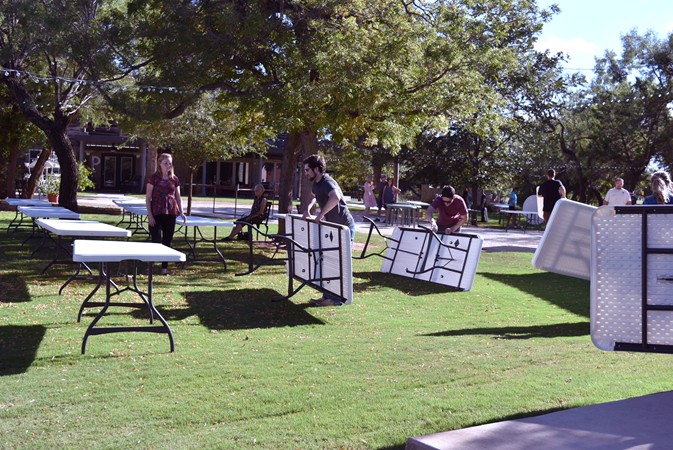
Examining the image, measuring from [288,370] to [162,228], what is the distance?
5.61 meters

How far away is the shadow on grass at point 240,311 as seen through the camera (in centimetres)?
844

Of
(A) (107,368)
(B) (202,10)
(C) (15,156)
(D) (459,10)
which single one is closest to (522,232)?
(D) (459,10)

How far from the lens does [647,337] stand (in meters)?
5.04

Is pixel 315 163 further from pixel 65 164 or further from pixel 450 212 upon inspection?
pixel 65 164

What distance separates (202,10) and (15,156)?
18.6 m

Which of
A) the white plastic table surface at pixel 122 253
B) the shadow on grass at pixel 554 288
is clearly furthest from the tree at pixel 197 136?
the white plastic table surface at pixel 122 253

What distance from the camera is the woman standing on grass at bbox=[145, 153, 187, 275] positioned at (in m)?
11.3

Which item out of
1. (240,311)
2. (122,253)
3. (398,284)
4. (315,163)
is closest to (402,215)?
(398,284)

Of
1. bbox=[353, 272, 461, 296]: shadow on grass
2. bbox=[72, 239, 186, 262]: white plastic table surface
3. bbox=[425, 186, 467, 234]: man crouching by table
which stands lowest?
bbox=[353, 272, 461, 296]: shadow on grass

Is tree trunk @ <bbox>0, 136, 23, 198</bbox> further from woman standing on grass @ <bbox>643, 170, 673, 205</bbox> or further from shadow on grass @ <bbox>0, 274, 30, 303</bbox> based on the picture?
woman standing on grass @ <bbox>643, 170, 673, 205</bbox>

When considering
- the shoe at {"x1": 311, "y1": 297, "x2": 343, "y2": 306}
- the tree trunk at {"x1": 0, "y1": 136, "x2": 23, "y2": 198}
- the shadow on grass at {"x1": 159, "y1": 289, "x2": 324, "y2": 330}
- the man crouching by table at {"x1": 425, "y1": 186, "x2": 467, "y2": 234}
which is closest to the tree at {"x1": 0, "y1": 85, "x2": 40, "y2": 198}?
the tree trunk at {"x1": 0, "y1": 136, "x2": 23, "y2": 198}

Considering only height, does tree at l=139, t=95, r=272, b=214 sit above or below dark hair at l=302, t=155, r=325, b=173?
above

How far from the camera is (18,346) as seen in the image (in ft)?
22.5

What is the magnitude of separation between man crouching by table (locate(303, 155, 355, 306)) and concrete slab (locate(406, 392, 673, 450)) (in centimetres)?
472
